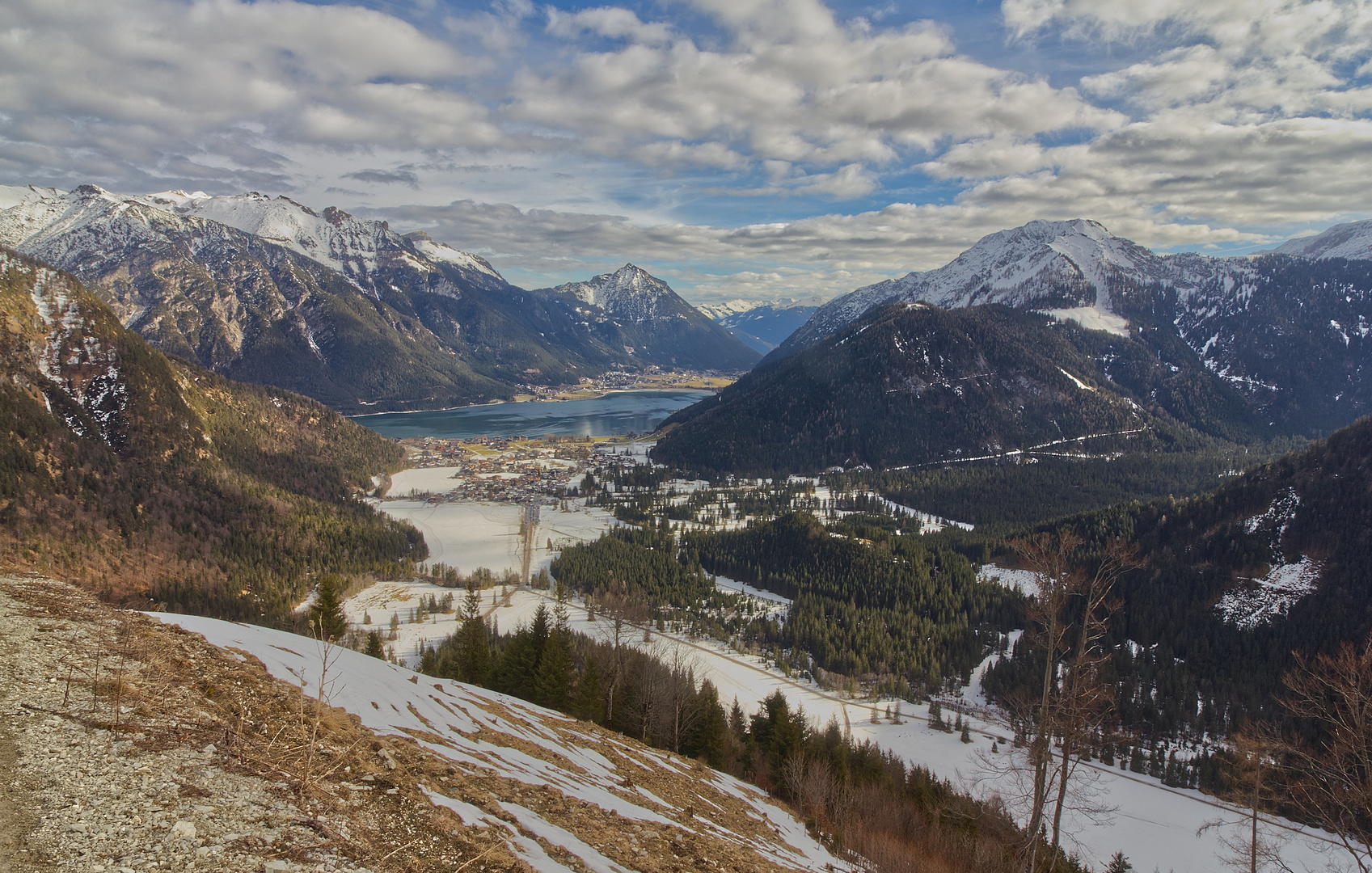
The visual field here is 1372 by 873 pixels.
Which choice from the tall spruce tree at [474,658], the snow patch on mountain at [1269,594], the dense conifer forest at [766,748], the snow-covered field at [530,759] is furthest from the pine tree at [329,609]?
the snow patch on mountain at [1269,594]

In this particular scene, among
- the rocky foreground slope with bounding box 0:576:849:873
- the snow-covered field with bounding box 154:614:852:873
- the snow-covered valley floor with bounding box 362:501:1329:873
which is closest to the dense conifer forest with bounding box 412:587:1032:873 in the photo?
the snow-covered valley floor with bounding box 362:501:1329:873

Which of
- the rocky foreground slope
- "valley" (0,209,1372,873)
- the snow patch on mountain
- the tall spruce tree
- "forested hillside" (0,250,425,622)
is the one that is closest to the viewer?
the rocky foreground slope

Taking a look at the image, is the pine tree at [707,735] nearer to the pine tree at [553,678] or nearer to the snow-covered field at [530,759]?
the pine tree at [553,678]

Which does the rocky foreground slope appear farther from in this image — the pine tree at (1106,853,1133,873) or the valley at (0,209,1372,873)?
the pine tree at (1106,853,1133,873)

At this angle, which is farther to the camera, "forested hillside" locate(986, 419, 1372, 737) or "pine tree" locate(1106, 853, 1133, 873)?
"forested hillside" locate(986, 419, 1372, 737)

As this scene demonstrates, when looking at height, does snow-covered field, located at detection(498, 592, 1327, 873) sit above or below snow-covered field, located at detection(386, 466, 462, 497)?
below
